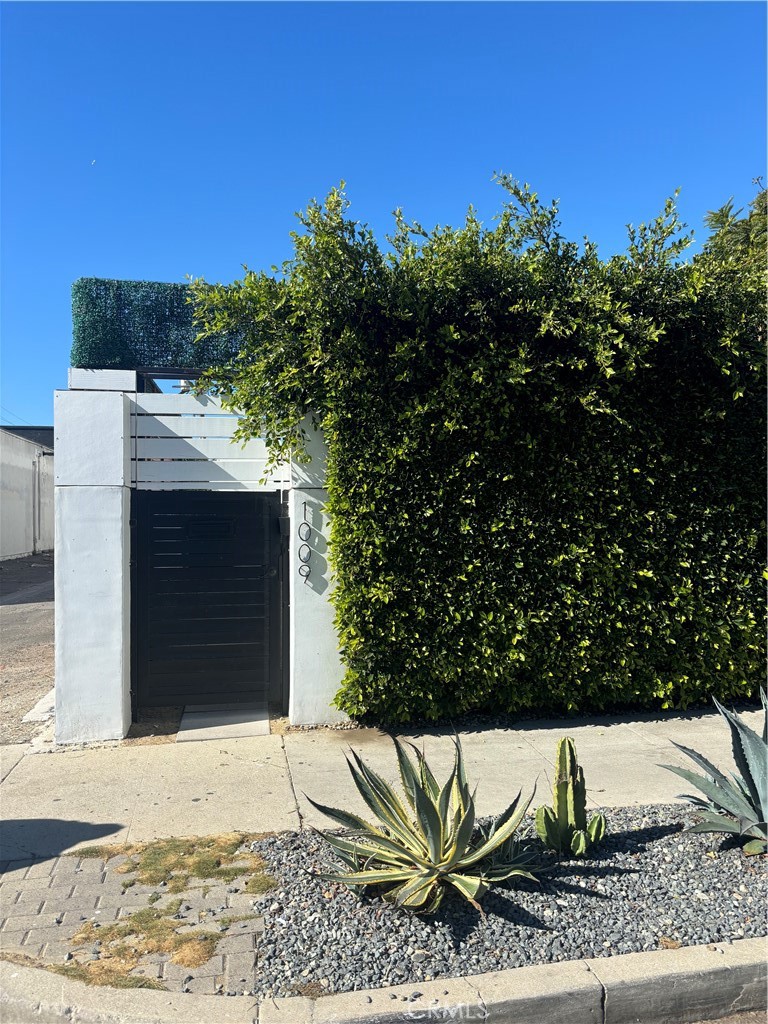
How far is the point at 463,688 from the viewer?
6359mm

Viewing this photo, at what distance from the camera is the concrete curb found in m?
2.82

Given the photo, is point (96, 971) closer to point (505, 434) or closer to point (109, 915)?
point (109, 915)

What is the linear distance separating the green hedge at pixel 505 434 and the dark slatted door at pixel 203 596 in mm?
828

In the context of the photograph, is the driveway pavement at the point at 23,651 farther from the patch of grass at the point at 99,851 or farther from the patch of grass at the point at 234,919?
the patch of grass at the point at 234,919

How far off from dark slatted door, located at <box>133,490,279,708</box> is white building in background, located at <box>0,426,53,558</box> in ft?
61.6

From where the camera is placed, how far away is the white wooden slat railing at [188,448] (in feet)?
21.3

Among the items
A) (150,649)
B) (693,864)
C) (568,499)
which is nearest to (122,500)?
(150,649)

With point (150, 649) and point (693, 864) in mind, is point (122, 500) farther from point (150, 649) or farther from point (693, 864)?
point (693, 864)

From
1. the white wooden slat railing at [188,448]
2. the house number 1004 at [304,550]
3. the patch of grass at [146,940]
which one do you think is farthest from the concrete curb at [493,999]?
A: the white wooden slat railing at [188,448]

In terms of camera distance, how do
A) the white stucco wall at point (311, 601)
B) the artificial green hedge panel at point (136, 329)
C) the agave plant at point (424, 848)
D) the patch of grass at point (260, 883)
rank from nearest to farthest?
the agave plant at point (424, 848)
the patch of grass at point (260, 883)
the white stucco wall at point (311, 601)
the artificial green hedge panel at point (136, 329)

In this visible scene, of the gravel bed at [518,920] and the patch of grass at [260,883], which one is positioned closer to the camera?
the gravel bed at [518,920]

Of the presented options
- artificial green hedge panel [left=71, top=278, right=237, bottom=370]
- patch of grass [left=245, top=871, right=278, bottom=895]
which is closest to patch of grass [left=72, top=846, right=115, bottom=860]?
patch of grass [left=245, top=871, right=278, bottom=895]

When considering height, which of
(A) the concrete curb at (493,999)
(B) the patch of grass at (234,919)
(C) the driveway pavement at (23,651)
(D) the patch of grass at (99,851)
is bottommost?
(A) the concrete curb at (493,999)

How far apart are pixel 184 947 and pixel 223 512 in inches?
157
